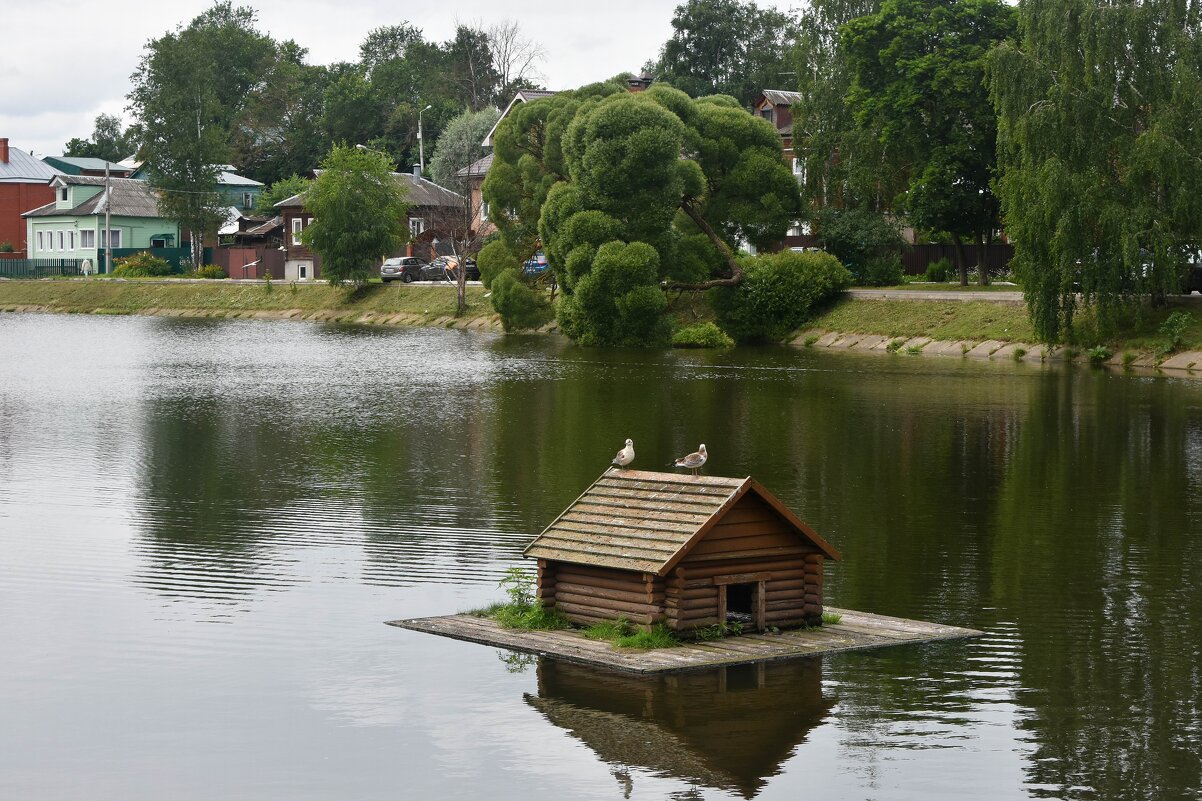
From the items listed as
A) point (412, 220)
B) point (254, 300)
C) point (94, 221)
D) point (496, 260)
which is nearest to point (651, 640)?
point (496, 260)

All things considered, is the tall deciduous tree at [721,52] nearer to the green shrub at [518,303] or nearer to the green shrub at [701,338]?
the green shrub at [518,303]

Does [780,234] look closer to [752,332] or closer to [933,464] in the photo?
[752,332]

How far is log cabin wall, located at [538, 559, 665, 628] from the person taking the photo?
723 inches

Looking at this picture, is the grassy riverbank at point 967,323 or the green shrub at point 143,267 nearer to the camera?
the grassy riverbank at point 967,323

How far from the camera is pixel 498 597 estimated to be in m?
21.7

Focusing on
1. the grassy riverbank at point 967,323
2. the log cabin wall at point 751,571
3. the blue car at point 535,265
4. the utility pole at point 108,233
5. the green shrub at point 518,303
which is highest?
the utility pole at point 108,233

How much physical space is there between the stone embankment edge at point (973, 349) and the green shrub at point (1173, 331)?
0.53 m

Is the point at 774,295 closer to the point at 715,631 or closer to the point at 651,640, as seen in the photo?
the point at 715,631

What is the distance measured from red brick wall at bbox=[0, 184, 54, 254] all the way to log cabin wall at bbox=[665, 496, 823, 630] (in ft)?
460

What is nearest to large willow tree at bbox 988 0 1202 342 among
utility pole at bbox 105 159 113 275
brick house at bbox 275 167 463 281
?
brick house at bbox 275 167 463 281

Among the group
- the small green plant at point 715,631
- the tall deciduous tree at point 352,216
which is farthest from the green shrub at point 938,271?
the small green plant at point 715,631

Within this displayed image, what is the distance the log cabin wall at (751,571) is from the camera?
18.4 metres

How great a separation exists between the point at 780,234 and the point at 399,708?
6958 centimetres

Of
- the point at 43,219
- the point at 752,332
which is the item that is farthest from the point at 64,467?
the point at 43,219
